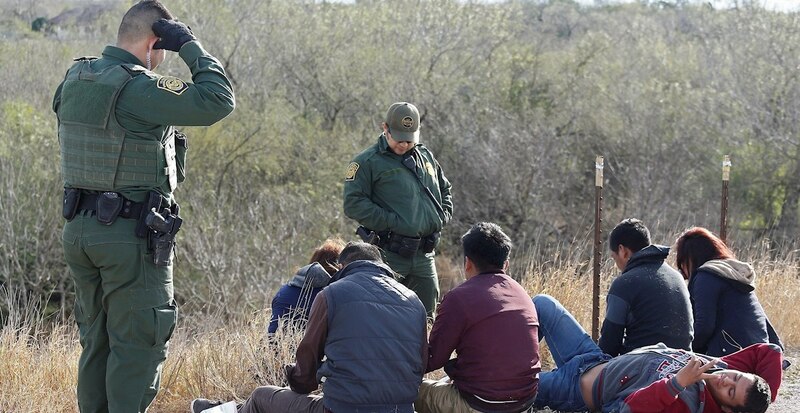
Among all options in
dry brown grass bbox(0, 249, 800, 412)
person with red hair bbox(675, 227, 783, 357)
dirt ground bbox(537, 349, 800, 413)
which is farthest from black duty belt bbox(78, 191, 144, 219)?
person with red hair bbox(675, 227, 783, 357)

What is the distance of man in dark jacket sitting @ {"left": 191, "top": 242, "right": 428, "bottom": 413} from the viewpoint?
4051mm

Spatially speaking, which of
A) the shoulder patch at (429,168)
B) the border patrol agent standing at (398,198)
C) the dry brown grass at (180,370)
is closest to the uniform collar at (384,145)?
the border patrol agent standing at (398,198)

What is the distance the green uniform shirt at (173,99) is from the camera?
13.2 ft

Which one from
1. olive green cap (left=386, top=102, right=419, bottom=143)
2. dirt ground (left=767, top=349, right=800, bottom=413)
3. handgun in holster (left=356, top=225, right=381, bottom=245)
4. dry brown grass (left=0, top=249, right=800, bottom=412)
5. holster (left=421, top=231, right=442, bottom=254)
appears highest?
olive green cap (left=386, top=102, right=419, bottom=143)

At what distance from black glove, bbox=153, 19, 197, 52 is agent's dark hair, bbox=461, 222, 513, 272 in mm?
1555

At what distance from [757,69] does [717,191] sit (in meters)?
2.55

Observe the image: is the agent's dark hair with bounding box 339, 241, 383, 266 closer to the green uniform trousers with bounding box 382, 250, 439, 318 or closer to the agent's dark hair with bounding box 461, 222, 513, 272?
the agent's dark hair with bounding box 461, 222, 513, 272

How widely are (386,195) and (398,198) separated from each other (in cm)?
8

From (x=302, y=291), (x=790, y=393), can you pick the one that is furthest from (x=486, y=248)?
(x=790, y=393)

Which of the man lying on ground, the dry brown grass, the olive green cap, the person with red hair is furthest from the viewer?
the olive green cap

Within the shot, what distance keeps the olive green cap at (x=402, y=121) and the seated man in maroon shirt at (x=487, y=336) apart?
1.53 meters

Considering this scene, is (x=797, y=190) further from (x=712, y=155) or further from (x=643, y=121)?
(x=643, y=121)

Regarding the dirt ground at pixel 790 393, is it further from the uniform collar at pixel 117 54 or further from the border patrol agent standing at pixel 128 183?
the uniform collar at pixel 117 54

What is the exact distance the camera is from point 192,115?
4.05 m
